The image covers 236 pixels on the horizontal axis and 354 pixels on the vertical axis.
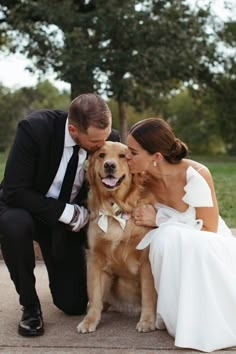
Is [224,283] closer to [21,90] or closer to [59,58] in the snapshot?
[59,58]

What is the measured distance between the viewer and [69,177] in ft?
12.0

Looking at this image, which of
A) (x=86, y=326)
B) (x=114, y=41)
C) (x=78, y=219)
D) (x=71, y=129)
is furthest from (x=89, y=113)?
(x=114, y=41)

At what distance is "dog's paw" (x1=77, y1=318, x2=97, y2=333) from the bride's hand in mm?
692

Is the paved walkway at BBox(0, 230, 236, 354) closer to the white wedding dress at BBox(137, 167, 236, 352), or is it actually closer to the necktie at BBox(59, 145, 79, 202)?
the white wedding dress at BBox(137, 167, 236, 352)

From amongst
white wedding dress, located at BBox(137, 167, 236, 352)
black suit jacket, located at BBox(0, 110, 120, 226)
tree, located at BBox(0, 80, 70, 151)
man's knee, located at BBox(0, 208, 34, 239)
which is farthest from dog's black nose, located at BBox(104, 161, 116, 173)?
tree, located at BBox(0, 80, 70, 151)

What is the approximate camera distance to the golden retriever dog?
353cm

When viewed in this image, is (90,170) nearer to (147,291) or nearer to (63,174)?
(63,174)

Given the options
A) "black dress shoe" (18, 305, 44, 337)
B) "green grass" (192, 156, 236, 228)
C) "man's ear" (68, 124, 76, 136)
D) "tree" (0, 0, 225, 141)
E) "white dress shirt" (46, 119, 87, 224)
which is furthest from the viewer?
"tree" (0, 0, 225, 141)

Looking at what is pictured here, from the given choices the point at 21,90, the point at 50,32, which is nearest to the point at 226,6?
the point at 50,32

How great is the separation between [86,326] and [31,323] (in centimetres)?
34

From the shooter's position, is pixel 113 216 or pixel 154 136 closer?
pixel 154 136

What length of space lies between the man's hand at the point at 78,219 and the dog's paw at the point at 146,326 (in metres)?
0.74

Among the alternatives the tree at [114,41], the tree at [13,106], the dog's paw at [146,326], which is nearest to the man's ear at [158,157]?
the dog's paw at [146,326]

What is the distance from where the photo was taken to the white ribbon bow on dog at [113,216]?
3.57 m
